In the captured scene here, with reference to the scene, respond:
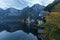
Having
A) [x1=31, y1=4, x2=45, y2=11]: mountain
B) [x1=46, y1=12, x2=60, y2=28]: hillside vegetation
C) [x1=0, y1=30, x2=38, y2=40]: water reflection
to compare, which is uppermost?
[x1=31, y1=4, x2=45, y2=11]: mountain

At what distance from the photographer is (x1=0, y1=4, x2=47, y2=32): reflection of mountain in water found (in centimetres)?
397

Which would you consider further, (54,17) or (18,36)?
(18,36)

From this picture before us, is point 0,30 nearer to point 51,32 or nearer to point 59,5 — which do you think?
point 51,32

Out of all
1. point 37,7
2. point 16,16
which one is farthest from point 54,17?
point 16,16

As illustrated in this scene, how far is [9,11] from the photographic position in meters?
4.00

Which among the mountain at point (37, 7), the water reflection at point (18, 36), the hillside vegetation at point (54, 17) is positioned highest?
the mountain at point (37, 7)

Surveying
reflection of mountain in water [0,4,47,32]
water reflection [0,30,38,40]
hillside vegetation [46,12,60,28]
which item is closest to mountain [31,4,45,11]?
reflection of mountain in water [0,4,47,32]

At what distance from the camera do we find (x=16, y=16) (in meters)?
4.02

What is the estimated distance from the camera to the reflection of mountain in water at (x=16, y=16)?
397 cm

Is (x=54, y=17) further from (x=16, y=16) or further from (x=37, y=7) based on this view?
(x=16, y=16)

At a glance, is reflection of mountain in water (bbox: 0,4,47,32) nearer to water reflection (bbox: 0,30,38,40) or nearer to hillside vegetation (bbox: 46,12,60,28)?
water reflection (bbox: 0,30,38,40)

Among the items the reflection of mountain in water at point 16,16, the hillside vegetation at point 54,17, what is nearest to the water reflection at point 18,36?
the reflection of mountain in water at point 16,16

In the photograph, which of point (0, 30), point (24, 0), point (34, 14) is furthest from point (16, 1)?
point (0, 30)

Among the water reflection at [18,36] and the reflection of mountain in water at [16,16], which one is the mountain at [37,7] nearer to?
the reflection of mountain in water at [16,16]
